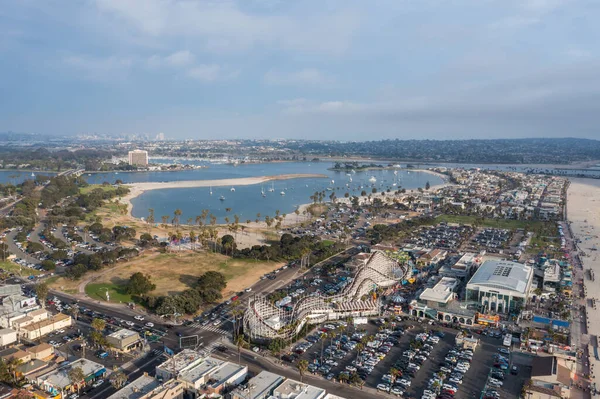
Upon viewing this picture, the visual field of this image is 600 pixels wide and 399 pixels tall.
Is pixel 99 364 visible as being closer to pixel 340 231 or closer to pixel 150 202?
pixel 340 231

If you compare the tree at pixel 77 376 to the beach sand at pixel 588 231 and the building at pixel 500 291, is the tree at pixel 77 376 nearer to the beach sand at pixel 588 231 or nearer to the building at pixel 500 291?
the beach sand at pixel 588 231

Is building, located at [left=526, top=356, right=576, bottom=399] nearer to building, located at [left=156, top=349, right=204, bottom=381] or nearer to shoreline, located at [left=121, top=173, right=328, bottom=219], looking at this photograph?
building, located at [left=156, top=349, right=204, bottom=381]

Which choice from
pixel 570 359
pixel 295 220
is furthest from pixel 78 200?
pixel 570 359

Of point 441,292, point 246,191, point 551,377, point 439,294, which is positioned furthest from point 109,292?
point 246,191

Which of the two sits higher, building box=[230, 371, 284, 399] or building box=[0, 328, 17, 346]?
building box=[230, 371, 284, 399]

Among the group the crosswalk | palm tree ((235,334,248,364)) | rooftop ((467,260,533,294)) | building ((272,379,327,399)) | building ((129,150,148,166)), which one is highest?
building ((129,150,148,166))

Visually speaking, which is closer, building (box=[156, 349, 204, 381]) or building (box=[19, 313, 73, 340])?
building (box=[156, 349, 204, 381])

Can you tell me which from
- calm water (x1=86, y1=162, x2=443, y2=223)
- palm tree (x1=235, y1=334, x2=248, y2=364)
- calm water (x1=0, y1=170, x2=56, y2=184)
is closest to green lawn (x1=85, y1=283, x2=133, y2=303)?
palm tree (x1=235, y1=334, x2=248, y2=364)
